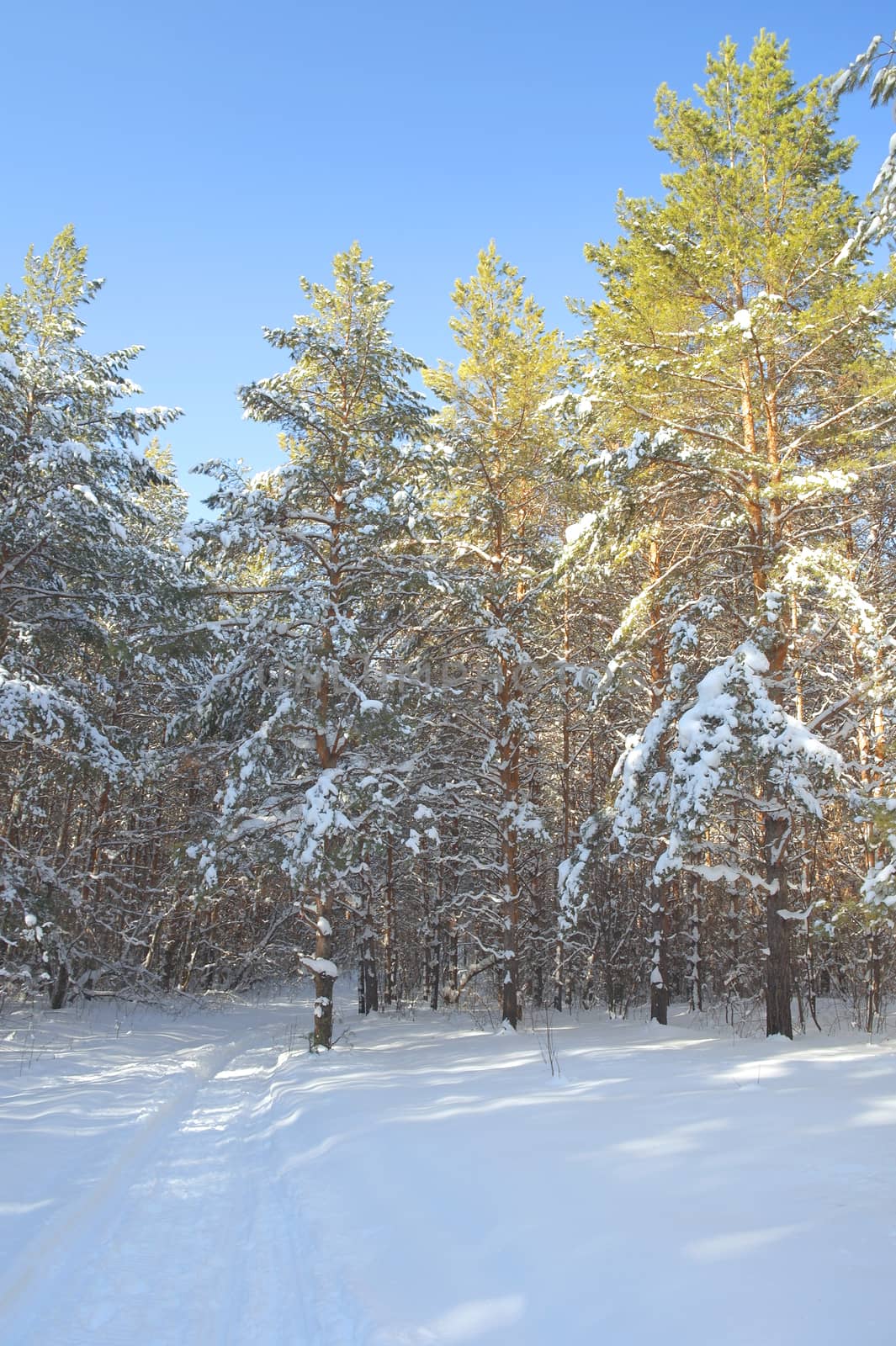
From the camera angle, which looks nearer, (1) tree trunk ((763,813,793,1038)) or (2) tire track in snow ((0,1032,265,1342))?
(2) tire track in snow ((0,1032,265,1342))

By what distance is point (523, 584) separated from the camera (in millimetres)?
15789

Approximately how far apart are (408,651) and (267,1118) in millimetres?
9241

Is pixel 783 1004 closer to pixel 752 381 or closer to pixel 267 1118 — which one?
pixel 267 1118

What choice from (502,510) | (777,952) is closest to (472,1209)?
(777,952)

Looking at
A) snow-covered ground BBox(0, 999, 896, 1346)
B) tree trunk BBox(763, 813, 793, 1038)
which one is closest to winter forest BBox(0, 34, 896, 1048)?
tree trunk BBox(763, 813, 793, 1038)

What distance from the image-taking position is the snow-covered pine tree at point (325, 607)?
11461 mm

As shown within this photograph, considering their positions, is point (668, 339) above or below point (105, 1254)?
above

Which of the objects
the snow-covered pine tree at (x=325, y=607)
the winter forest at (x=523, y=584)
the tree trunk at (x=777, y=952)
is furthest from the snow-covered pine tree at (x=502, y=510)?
the tree trunk at (x=777, y=952)

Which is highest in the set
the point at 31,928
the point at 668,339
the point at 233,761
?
the point at 668,339

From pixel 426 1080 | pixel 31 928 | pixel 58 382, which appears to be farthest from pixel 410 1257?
pixel 58 382

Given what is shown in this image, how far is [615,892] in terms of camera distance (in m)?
18.9

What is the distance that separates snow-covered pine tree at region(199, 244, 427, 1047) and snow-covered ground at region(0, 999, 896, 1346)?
3895 mm

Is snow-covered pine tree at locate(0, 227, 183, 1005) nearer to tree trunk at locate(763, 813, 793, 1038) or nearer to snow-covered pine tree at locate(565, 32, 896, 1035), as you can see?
snow-covered pine tree at locate(565, 32, 896, 1035)

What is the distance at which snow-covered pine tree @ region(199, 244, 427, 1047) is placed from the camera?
11461mm
